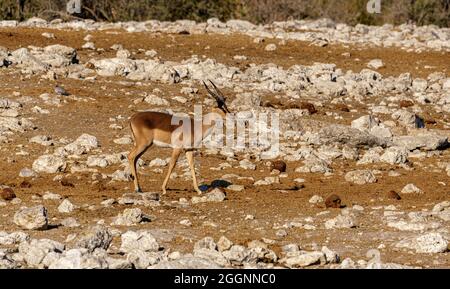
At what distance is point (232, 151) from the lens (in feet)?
54.4

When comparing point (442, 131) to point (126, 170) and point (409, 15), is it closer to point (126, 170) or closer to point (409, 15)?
point (126, 170)

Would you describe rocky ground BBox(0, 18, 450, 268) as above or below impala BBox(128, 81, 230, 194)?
below

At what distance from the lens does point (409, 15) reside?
3609 centimetres

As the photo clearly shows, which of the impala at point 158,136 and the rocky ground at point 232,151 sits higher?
the impala at point 158,136

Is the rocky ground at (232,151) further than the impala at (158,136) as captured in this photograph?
No

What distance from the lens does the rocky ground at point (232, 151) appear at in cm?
1048

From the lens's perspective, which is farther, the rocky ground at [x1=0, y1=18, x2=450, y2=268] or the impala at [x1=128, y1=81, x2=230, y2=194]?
the impala at [x1=128, y1=81, x2=230, y2=194]

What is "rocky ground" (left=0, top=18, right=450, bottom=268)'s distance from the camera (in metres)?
10.5

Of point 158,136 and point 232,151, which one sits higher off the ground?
point 158,136
